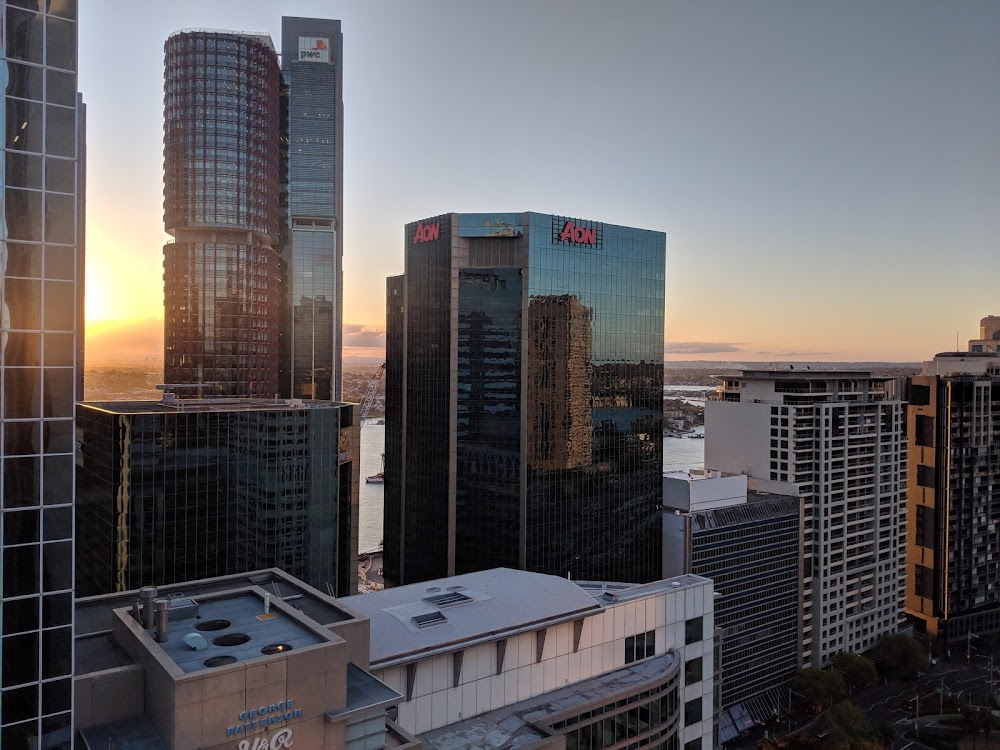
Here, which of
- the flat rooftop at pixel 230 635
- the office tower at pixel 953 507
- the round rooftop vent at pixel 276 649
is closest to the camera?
the flat rooftop at pixel 230 635

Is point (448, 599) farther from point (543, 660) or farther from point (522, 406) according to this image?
point (522, 406)

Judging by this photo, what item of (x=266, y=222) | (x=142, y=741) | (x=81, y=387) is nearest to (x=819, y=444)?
(x=142, y=741)

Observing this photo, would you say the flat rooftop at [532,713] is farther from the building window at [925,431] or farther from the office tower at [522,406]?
the building window at [925,431]

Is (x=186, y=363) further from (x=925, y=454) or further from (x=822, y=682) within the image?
(x=925, y=454)

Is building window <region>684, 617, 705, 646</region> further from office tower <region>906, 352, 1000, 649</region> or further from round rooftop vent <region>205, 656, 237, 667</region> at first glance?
office tower <region>906, 352, 1000, 649</region>

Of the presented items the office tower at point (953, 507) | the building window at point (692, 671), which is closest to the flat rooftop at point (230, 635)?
the building window at point (692, 671)
